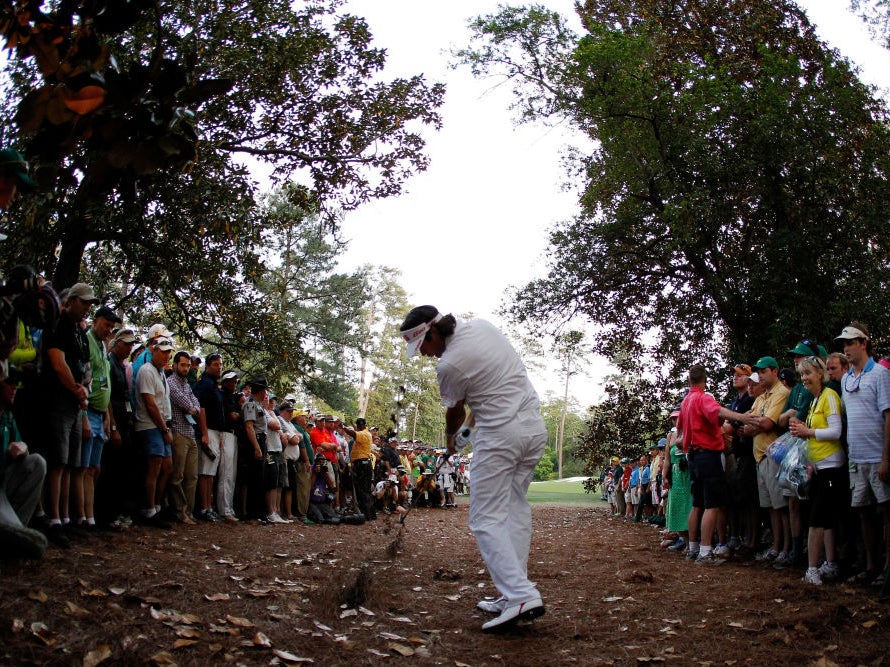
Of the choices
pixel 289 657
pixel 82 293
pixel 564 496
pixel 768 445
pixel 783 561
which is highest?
pixel 82 293

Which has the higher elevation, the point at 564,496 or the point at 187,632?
the point at 187,632

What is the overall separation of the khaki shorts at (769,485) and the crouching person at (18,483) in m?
7.03

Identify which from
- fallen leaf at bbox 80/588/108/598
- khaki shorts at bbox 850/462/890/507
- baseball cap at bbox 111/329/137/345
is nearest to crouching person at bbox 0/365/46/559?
fallen leaf at bbox 80/588/108/598

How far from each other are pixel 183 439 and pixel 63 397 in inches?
117

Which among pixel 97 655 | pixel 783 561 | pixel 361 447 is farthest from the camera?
pixel 361 447

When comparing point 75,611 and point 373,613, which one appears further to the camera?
point 373,613

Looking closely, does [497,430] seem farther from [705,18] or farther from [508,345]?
[705,18]

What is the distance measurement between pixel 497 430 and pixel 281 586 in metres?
2.31

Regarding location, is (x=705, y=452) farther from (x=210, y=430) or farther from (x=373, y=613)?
(x=210, y=430)

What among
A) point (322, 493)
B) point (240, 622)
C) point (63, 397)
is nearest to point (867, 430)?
point (240, 622)

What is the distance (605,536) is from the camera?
42.8ft

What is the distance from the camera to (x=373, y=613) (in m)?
5.26

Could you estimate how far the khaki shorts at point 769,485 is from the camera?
783cm

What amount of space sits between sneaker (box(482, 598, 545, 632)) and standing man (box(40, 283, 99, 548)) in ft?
12.2
